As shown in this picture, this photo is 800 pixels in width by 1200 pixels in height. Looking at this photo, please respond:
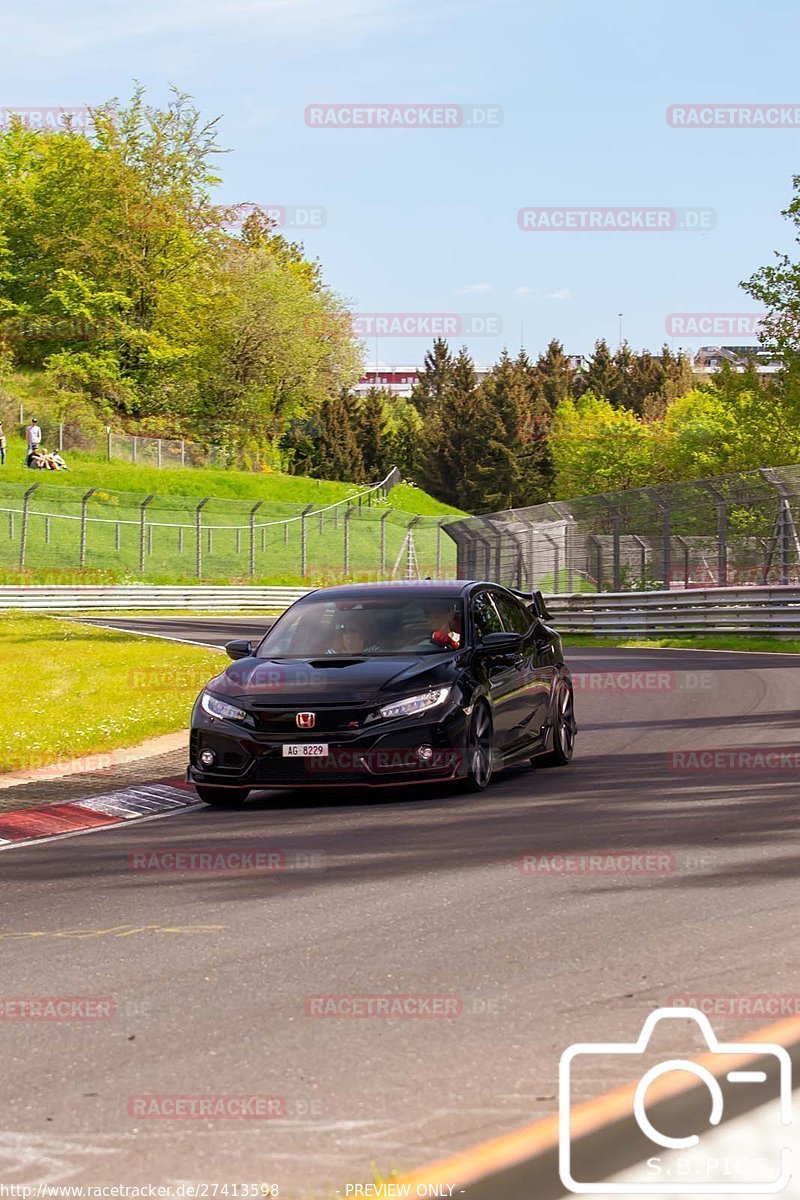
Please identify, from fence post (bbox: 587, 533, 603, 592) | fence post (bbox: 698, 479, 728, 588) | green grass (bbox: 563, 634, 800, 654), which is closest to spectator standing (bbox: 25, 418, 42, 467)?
fence post (bbox: 587, 533, 603, 592)

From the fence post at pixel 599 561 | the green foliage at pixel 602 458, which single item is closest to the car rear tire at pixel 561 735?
the fence post at pixel 599 561

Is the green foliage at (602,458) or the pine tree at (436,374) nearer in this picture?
the green foliage at (602,458)

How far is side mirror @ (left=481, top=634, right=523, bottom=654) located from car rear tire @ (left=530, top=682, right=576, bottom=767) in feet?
3.10

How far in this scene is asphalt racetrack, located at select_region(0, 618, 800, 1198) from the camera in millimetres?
4543

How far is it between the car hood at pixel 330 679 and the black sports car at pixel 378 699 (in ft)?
0.04

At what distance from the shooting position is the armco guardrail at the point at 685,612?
105ft

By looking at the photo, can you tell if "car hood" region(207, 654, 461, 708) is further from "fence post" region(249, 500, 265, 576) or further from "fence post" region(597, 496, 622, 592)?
"fence post" region(249, 500, 265, 576)

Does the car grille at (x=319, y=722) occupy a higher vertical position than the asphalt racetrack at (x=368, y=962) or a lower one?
higher

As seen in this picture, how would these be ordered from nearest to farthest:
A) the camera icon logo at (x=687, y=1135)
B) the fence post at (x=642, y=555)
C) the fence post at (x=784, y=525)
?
the camera icon logo at (x=687, y=1135) → the fence post at (x=784, y=525) → the fence post at (x=642, y=555)

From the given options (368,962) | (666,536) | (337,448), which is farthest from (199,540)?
(337,448)

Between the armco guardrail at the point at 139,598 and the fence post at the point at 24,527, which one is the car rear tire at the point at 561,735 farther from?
the fence post at the point at 24,527

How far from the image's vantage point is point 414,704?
462 inches

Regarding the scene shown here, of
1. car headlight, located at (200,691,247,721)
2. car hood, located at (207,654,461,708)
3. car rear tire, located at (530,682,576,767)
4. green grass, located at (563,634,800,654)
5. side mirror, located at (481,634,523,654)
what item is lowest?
green grass, located at (563,634,800,654)

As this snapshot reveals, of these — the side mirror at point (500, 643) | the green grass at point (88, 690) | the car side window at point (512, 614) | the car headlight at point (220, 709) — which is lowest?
the green grass at point (88, 690)
